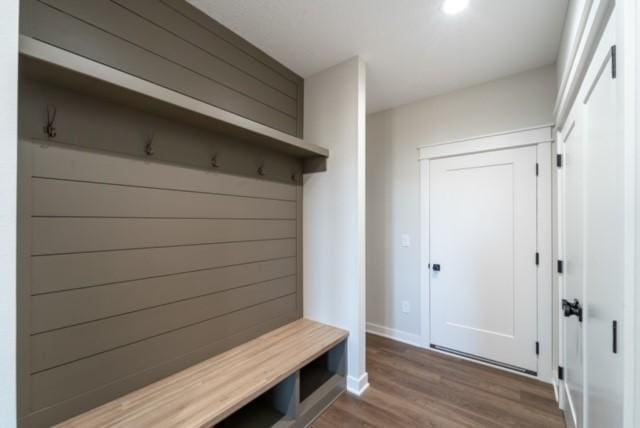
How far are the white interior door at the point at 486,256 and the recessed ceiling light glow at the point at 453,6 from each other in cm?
135

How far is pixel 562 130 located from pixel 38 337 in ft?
11.0

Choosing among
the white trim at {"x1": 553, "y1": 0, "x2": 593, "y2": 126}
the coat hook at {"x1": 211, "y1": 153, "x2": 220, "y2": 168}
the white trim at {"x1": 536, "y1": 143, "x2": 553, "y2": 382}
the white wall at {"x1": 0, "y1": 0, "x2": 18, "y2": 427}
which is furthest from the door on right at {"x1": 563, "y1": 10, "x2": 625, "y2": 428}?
the coat hook at {"x1": 211, "y1": 153, "x2": 220, "y2": 168}

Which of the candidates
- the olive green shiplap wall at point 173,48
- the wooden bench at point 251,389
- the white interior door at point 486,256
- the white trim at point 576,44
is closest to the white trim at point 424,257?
the white interior door at point 486,256

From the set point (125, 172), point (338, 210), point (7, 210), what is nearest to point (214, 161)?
point (125, 172)

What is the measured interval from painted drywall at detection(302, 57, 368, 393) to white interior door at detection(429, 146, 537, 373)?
1.10 m

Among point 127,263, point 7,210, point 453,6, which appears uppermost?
point 453,6

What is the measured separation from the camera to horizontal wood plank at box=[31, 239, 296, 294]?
1225 mm

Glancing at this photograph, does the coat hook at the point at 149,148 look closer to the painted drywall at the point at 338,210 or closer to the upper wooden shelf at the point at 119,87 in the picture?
the upper wooden shelf at the point at 119,87

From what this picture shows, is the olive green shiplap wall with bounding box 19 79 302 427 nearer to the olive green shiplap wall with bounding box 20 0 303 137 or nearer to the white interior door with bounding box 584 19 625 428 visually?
the olive green shiplap wall with bounding box 20 0 303 137

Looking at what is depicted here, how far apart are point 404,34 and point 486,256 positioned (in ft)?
6.84

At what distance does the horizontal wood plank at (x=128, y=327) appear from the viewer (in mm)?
1225

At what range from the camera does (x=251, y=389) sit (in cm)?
149

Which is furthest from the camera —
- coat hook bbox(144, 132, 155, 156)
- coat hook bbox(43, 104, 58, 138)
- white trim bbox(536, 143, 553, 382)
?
white trim bbox(536, 143, 553, 382)

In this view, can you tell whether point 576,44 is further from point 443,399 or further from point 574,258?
point 443,399
